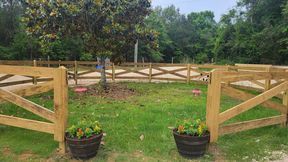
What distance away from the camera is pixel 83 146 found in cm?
335

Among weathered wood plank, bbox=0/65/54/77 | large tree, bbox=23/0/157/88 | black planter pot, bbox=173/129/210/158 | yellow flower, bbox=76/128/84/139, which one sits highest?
large tree, bbox=23/0/157/88

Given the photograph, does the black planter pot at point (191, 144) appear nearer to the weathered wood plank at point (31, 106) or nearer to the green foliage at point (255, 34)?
the weathered wood plank at point (31, 106)

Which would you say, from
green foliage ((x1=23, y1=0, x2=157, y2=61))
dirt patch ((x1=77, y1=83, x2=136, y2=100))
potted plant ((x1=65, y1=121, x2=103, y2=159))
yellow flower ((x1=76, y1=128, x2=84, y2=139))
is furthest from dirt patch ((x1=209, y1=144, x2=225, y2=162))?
green foliage ((x1=23, y1=0, x2=157, y2=61))

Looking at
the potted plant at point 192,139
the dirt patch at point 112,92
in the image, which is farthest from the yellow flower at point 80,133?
the dirt patch at point 112,92

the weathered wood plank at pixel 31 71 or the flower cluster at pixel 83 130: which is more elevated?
the weathered wood plank at pixel 31 71

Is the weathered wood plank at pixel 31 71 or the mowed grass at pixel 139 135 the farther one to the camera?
the mowed grass at pixel 139 135

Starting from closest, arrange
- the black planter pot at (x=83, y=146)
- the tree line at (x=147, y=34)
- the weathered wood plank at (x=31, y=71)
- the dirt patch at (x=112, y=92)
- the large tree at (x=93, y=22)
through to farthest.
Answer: the black planter pot at (x=83, y=146) → the weathered wood plank at (x=31, y=71) → the large tree at (x=93, y=22) → the tree line at (x=147, y=34) → the dirt patch at (x=112, y=92)

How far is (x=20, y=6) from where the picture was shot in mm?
22641

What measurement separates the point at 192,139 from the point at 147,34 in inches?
236

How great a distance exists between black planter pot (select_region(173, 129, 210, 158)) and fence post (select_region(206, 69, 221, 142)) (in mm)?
191

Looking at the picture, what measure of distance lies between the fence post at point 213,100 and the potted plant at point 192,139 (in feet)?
0.49

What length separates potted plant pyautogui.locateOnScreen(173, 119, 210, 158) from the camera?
138 inches

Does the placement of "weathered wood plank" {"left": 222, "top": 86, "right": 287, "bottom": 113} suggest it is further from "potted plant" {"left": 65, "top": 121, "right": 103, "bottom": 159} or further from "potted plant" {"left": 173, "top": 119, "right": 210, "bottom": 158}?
"potted plant" {"left": 65, "top": 121, "right": 103, "bottom": 159}

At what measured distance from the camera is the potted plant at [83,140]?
3.35 meters
